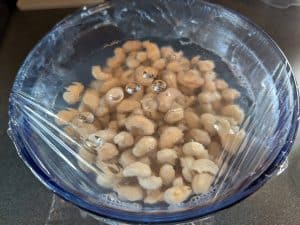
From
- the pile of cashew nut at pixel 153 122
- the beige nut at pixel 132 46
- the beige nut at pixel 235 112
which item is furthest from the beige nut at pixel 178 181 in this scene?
the beige nut at pixel 132 46

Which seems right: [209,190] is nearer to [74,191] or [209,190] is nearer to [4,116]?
[74,191]

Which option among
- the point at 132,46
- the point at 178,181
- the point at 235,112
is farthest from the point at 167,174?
the point at 132,46

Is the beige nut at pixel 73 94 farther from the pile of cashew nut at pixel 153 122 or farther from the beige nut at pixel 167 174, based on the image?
the beige nut at pixel 167 174

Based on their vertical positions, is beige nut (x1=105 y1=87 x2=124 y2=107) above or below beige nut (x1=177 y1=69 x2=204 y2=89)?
below

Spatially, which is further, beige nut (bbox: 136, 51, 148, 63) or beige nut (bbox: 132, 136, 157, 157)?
beige nut (bbox: 136, 51, 148, 63)

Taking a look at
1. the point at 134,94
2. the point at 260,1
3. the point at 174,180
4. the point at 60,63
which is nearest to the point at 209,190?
the point at 174,180

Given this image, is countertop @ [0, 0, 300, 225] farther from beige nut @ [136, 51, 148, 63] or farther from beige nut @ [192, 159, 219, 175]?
beige nut @ [136, 51, 148, 63]

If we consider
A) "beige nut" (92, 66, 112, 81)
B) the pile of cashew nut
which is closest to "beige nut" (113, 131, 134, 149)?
the pile of cashew nut

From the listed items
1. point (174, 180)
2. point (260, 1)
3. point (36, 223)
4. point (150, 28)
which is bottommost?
point (36, 223)

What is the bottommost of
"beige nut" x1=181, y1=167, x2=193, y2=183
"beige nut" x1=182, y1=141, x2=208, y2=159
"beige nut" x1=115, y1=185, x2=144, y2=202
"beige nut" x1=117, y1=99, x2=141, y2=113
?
"beige nut" x1=115, y1=185, x2=144, y2=202

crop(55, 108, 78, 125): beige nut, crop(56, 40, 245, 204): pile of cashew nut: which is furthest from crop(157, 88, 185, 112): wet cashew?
crop(55, 108, 78, 125): beige nut
